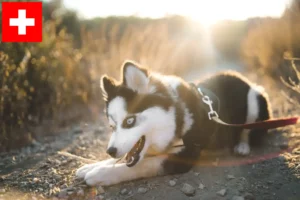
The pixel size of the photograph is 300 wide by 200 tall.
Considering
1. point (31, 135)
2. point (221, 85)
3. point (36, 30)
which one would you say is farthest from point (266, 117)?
point (36, 30)

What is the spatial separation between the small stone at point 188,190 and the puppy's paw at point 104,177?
21.7 inches

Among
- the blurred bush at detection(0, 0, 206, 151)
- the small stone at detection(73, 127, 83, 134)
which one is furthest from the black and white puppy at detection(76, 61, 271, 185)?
the small stone at detection(73, 127, 83, 134)

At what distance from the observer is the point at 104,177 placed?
316cm

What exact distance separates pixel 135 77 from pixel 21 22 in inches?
153

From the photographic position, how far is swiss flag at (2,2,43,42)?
5.54 meters

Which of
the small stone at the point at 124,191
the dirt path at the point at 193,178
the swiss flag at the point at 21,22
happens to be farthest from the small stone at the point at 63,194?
the swiss flag at the point at 21,22

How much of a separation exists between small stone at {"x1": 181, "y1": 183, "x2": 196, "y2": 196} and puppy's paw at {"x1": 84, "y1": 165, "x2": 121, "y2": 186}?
0.55 meters

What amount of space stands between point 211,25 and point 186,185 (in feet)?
40.6

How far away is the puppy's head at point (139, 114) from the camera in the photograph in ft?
9.98

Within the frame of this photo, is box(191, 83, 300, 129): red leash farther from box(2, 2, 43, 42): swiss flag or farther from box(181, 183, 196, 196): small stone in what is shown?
box(2, 2, 43, 42): swiss flag

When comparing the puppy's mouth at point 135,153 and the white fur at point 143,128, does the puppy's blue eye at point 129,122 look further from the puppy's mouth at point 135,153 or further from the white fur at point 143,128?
the puppy's mouth at point 135,153

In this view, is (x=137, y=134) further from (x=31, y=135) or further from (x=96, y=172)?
(x=31, y=135)

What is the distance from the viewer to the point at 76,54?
744cm

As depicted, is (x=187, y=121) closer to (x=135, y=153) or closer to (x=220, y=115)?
(x=135, y=153)
